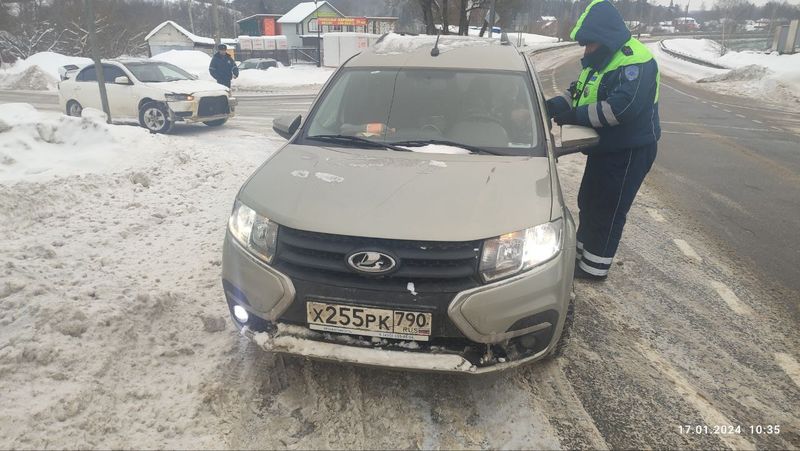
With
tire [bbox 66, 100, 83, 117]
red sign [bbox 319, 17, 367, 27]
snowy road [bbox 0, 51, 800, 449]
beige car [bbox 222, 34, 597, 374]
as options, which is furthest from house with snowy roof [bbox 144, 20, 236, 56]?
beige car [bbox 222, 34, 597, 374]

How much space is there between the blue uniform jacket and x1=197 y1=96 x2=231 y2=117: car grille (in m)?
9.31

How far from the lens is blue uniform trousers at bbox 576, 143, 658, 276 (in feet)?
12.9

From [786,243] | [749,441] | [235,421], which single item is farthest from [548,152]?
[786,243]

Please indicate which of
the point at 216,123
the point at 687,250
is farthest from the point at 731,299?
the point at 216,123

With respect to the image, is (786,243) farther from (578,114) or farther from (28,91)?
(28,91)

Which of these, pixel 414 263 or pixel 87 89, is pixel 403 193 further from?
pixel 87 89

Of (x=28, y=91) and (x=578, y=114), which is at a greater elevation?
(x=578, y=114)

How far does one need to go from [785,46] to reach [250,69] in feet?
103

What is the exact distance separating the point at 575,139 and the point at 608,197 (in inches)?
32.9

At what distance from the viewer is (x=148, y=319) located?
3.38 metres

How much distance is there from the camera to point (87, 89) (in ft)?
39.6

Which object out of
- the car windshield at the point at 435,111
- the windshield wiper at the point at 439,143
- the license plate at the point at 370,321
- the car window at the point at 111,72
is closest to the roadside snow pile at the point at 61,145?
the car window at the point at 111,72

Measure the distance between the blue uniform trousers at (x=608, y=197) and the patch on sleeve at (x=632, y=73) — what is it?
540 mm

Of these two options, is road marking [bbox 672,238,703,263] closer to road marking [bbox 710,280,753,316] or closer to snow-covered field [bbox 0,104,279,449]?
road marking [bbox 710,280,753,316]
